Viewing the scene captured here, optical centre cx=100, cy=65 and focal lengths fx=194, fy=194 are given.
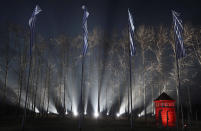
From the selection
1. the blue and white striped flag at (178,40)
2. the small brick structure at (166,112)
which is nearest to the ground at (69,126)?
the small brick structure at (166,112)

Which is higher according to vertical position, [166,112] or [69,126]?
[166,112]

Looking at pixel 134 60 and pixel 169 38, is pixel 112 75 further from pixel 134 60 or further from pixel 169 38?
pixel 169 38

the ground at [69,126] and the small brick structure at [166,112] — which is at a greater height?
the small brick structure at [166,112]

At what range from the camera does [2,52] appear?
122 feet

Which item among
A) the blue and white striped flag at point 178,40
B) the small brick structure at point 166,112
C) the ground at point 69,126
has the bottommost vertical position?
the ground at point 69,126

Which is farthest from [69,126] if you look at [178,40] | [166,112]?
[178,40]

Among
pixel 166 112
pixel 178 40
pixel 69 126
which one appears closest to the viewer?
pixel 178 40

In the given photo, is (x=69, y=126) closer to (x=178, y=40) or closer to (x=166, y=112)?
(x=166, y=112)

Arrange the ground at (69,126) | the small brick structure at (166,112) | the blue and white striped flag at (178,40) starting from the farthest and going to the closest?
the small brick structure at (166,112) < the ground at (69,126) < the blue and white striped flag at (178,40)

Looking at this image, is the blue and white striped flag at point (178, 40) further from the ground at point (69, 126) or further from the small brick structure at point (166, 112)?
the ground at point (69, 126)

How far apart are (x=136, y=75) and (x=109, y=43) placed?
1025 cm

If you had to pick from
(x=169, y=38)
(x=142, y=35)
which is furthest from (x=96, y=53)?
(x=169, y=38)

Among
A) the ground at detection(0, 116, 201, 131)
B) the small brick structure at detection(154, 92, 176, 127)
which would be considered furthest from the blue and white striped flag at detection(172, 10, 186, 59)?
the ground at detection(0, 116, 201, 131)

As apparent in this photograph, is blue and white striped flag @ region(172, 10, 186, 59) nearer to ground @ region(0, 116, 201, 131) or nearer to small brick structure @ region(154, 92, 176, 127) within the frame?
small brick structure @ region(154, 92, 176, 127)
